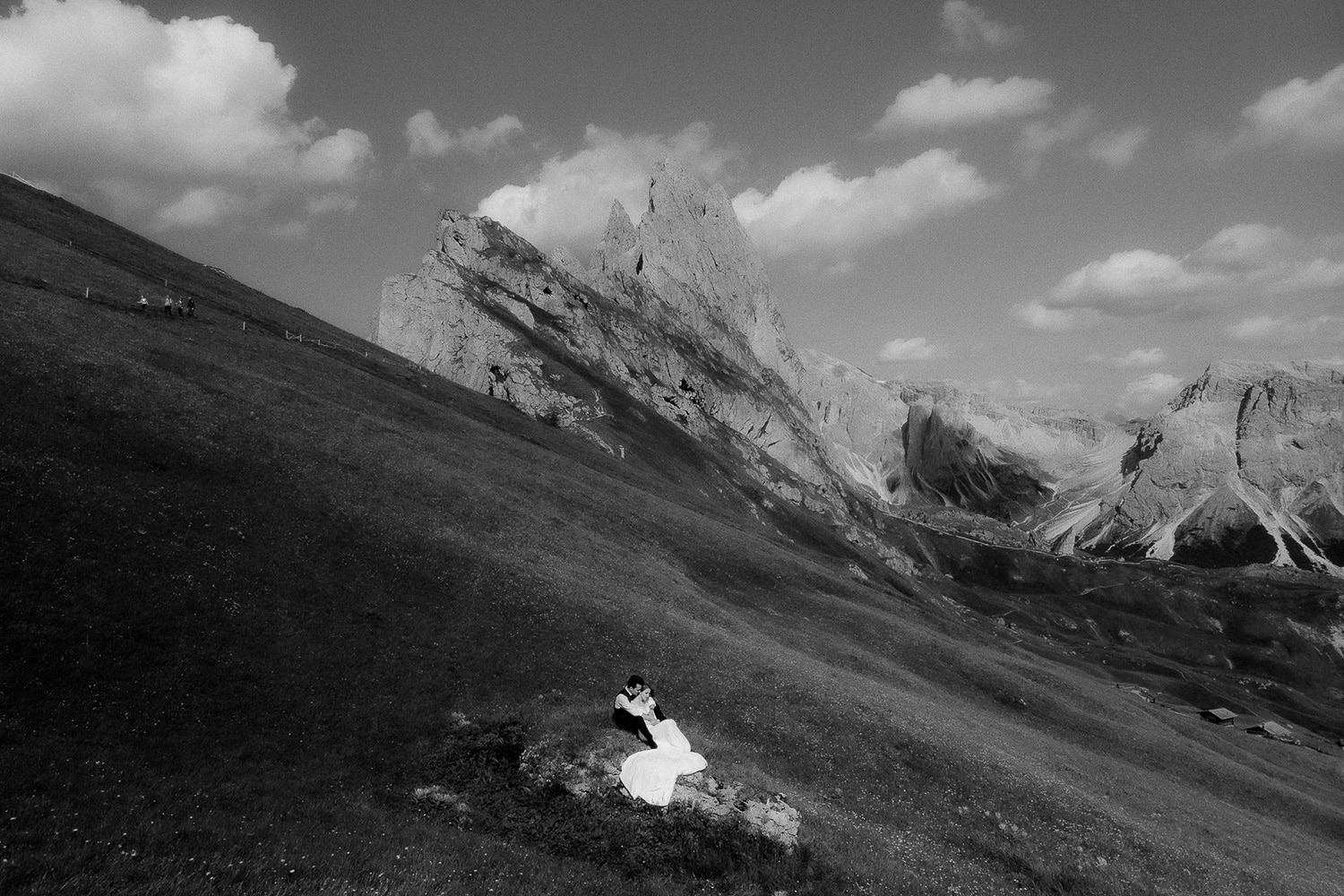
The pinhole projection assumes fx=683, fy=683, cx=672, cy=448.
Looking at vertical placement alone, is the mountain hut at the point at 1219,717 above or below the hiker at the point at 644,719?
below

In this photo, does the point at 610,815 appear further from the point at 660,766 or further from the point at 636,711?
the point at 636,711

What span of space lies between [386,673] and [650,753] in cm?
1054

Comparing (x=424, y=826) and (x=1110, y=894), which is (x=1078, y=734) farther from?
(x=424, y=826)

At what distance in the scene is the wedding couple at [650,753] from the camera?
20000 millimetres

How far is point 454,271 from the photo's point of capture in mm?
167875

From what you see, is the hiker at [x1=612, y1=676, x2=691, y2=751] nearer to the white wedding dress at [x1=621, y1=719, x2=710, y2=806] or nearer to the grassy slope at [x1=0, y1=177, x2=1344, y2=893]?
the white wedding dress at [x1=621, y1=719, x2=710, y2=806]

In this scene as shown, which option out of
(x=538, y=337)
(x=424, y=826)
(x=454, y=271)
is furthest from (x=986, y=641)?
(x=454, y=271)

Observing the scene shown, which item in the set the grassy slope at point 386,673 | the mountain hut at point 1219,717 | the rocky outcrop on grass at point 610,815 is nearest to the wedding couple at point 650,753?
the rocky outcrop on grass at point 610,815

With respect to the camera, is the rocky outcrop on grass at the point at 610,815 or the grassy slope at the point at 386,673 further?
the rocky outcrop on grass at the point at 610,815

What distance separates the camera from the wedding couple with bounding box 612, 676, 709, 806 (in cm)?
2000

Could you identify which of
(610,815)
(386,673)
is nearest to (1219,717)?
(610,815)

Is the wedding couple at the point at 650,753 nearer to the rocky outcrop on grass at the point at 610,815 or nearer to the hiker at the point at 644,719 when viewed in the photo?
the hiker at the point at 644,719

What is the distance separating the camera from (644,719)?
22.9m

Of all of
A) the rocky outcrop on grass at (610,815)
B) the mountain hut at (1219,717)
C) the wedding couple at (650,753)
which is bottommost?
the mountain hut at (1219,717)
